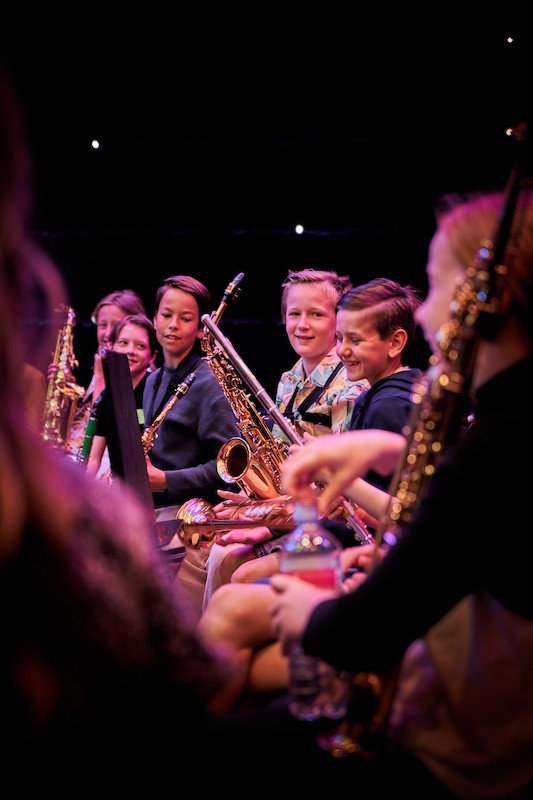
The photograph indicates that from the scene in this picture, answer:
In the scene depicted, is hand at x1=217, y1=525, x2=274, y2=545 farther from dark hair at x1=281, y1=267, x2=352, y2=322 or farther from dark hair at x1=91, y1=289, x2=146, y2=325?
dark hair at x1=91, y1=289, x2=146, y2=325

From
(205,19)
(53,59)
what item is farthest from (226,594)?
(53,59)

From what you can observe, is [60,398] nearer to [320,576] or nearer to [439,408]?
[320,576]

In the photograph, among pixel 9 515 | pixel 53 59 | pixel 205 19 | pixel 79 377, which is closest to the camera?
pixel 9 515

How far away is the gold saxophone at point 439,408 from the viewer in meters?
1.29

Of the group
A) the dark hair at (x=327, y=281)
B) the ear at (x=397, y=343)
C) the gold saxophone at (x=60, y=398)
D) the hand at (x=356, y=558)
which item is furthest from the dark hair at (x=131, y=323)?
the hand at (x=356, y=558)

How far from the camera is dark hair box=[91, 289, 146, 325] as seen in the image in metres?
5.66

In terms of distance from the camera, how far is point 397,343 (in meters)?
3.42

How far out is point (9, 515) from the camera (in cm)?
83

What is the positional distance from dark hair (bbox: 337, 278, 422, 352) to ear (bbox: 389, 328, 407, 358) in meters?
0.02

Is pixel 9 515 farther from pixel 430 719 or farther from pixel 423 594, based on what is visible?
pixel 430 719

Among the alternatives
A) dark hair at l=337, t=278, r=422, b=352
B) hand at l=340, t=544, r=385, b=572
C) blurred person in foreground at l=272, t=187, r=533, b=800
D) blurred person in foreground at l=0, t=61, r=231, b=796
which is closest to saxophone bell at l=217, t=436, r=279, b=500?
dark hair at l=337, t=278, r=422, b=352

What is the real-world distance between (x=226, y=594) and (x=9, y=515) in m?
1.38

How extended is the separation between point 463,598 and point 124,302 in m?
4.74

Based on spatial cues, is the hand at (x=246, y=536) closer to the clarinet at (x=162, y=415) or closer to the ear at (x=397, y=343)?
the ear at (x=397, y=343)
